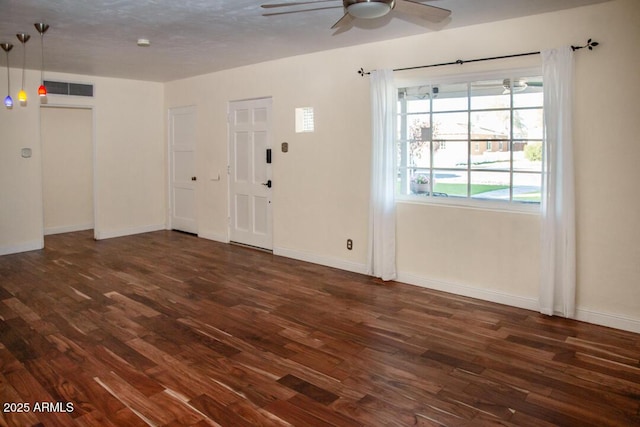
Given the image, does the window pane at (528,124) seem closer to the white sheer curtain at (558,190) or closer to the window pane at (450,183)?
the white sheer curtain at (558,190)

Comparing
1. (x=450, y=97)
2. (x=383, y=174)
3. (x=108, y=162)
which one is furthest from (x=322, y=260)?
(x=108, y=162)

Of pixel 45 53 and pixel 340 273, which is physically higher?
pixel 45 53

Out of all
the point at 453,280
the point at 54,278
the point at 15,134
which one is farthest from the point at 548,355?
the point at 15,134

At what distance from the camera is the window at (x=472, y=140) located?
4.23 m

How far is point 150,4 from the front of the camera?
376cm

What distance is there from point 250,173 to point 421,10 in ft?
13.8

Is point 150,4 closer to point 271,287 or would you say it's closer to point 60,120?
point 271,287

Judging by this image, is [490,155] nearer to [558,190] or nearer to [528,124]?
[528,124]

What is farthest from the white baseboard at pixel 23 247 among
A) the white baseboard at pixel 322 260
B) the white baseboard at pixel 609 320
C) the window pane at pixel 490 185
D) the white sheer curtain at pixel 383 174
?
the white baseboard at pixel 609 320

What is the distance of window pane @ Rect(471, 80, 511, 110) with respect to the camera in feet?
14.2

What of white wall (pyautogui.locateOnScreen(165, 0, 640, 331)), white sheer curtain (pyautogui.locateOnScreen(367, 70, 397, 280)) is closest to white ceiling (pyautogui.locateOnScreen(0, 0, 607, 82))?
white wall (pyautogui.locateOnScreen(165, 0, 640, 331))

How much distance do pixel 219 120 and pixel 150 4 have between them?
341 cm

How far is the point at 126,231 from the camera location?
7914 mm

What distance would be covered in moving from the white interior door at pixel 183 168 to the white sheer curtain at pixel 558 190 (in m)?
5.49
